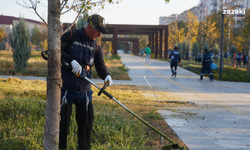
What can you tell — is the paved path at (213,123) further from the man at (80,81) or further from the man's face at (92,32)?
the man's face at (92,32)

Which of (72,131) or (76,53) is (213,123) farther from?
(76,53)

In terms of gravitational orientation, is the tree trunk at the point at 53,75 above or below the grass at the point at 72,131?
above

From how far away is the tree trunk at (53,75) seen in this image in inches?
94.9

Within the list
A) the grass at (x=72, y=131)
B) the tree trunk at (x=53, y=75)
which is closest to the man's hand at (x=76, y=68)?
the tree trunk at (x=53, y=75)

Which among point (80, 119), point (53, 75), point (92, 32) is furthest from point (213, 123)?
point (53, 75)

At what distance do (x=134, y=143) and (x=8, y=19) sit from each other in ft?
287

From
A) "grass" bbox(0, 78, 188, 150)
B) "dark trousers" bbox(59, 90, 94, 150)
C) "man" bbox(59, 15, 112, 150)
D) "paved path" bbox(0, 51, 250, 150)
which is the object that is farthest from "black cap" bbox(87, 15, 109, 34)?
"paved path" bbox(0, 51, 250, 150)

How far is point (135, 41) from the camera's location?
62125mm

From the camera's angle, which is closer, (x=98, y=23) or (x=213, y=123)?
(x=98, y=23)

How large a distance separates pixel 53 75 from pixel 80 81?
0.54 meters

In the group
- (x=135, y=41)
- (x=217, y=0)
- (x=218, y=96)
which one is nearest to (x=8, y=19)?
(x=135, y=41)

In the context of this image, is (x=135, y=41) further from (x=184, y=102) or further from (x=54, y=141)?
(x=54, y=141)

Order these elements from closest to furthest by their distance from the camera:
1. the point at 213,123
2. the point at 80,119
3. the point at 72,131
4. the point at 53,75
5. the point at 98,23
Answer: the point at 53,75 < the point at 98,23 < the point at 80,119 < the point at 72,131 < the point at 213,123

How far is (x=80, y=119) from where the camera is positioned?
10.2 feet
